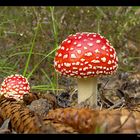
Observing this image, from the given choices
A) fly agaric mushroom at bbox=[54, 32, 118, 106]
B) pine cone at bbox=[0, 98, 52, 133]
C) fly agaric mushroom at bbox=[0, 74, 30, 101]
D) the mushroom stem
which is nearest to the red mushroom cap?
fly agaric mushroom at bbox=[54, 32, 118, 106]

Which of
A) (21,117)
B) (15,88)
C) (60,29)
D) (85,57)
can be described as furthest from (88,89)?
(60,29)

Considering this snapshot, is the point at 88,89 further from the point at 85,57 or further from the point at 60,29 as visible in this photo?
the point at 60,29

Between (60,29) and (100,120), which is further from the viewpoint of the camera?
(60,29)

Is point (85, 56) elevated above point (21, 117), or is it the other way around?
point (85, 56)

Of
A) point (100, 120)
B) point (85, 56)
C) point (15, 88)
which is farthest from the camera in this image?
point (15, 88)

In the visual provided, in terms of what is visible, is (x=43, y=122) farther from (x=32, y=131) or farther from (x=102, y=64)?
(x=102, y=64)

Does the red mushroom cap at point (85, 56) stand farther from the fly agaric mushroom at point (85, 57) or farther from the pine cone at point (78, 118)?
the pine cone at point (78, 118)

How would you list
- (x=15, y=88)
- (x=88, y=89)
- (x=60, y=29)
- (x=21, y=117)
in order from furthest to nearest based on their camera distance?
1. (x=60, y=29)
2. (x=15, y=88)
3. (x=88, y=89)
4. (x=21, y=117)
